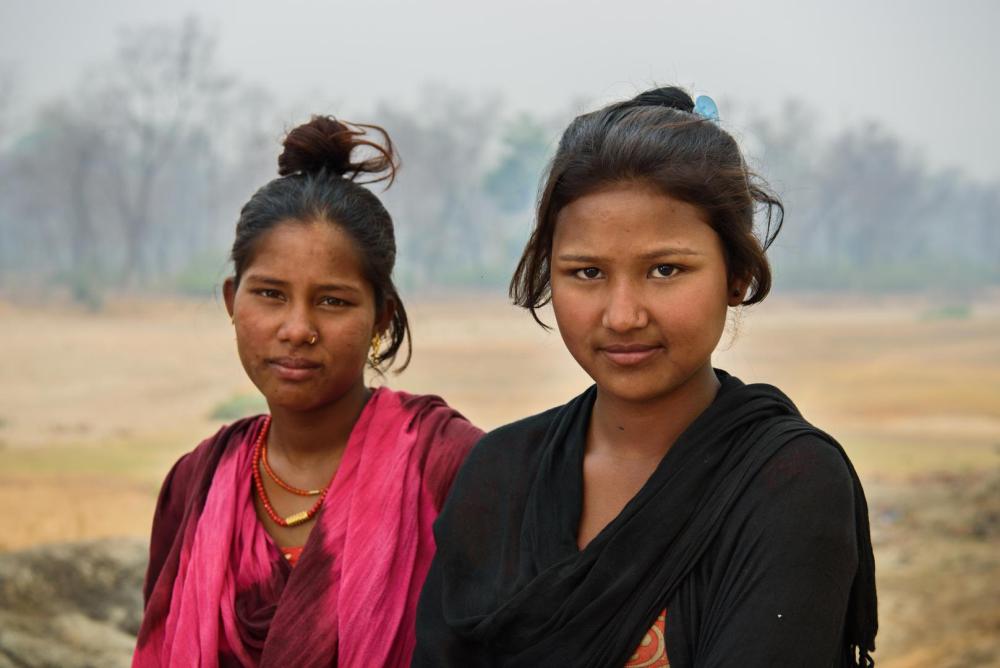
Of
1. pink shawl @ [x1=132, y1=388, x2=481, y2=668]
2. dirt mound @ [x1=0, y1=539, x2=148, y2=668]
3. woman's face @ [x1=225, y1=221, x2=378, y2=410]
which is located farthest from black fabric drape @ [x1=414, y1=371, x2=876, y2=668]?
dirt mound @ [x1=0, y1=539, x2=148, y2=668]

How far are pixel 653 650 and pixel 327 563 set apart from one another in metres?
0.92

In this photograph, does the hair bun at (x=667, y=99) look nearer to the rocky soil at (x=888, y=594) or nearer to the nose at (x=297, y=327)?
the nose at (x=297, y=327)

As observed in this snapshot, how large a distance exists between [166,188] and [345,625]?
20.4m

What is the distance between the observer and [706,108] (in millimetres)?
2061

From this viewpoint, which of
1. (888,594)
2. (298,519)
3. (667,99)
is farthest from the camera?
(888,594)

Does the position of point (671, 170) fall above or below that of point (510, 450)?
above

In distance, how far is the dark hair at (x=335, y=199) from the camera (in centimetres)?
258

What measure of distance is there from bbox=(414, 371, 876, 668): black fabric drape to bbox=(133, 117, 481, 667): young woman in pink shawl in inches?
15.8

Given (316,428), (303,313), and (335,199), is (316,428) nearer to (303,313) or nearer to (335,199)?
(303,313)

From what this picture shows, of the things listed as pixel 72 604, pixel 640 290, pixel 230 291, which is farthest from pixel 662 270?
pixel 72 604

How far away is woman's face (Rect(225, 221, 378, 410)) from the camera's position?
247 centimetres

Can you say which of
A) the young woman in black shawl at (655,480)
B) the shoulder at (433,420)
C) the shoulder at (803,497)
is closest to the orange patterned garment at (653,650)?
the young woman in black shawl at (655,480)

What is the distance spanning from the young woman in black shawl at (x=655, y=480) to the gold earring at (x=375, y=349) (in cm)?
69

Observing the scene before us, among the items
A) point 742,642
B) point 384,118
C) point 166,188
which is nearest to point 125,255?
point 166,188
